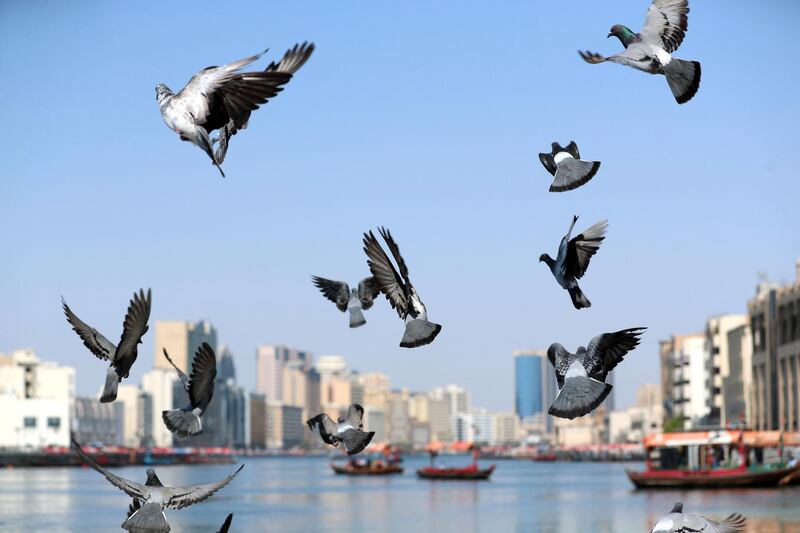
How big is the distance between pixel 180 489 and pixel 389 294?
3.65 metres

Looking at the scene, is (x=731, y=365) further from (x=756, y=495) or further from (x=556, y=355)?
(x=556, y=355)

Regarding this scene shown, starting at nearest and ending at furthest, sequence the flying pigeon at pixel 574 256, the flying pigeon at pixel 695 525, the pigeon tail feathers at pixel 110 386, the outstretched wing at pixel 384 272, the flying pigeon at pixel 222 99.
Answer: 1. the flying pigeon at pixel 222 99
2. the flying pigeon at pixel 574 256
3. the pigeon tail feathers at pixel 110 386
4. the outstretched wing at pixel 384 272
5. the flying pigeon at pixel 695 525

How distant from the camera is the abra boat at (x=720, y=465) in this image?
335 ft

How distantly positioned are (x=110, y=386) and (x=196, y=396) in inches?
68.9

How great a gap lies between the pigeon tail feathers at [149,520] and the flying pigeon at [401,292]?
384 cm

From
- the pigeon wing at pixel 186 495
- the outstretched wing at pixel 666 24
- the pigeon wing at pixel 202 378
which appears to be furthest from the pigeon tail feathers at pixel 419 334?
the outstretched wing at pixel 666 24

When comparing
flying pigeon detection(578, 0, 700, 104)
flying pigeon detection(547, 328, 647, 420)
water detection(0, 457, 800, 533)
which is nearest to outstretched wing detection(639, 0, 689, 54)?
flying pigeon detection(578, 0, 700, 104)

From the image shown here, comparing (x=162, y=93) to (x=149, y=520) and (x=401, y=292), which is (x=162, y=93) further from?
(x=149, y=520)

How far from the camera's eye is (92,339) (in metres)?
17.7

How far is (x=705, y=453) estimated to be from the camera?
366 feet

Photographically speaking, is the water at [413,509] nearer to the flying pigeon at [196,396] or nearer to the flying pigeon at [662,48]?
the flying pigeon at [196,396]

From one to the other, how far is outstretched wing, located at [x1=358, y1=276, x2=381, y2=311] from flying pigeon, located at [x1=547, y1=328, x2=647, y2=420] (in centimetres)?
333

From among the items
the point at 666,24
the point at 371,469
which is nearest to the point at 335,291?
the point at 666,24

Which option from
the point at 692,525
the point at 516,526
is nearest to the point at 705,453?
the point at 516,526
